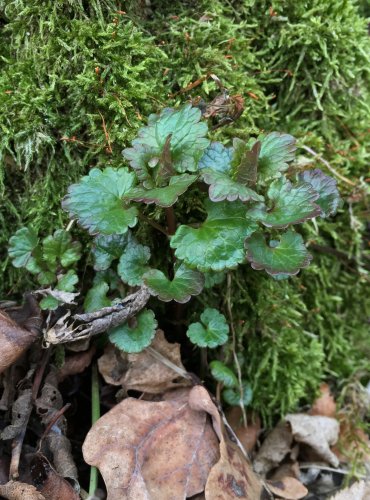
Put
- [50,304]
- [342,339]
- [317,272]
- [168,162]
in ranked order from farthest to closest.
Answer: [342,339], [317,272], [50,304], [168,162]

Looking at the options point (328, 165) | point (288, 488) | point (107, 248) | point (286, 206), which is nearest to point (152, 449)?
point (288, 488)

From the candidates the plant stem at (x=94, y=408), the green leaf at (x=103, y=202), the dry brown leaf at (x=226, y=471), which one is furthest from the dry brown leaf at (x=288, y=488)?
the green leaf at (x=103, y=202)

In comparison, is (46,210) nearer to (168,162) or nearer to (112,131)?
(112,131)

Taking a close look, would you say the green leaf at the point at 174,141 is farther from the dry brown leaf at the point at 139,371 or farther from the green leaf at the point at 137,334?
the dry brown leaf at the point at 139,371

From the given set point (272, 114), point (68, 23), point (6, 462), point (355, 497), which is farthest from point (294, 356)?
point (68, 23)

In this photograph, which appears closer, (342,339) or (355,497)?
(355,497)

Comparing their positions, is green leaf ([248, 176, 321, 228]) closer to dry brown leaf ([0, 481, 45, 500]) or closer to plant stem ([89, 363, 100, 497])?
plant stem ([89, 363, 100, 497])
